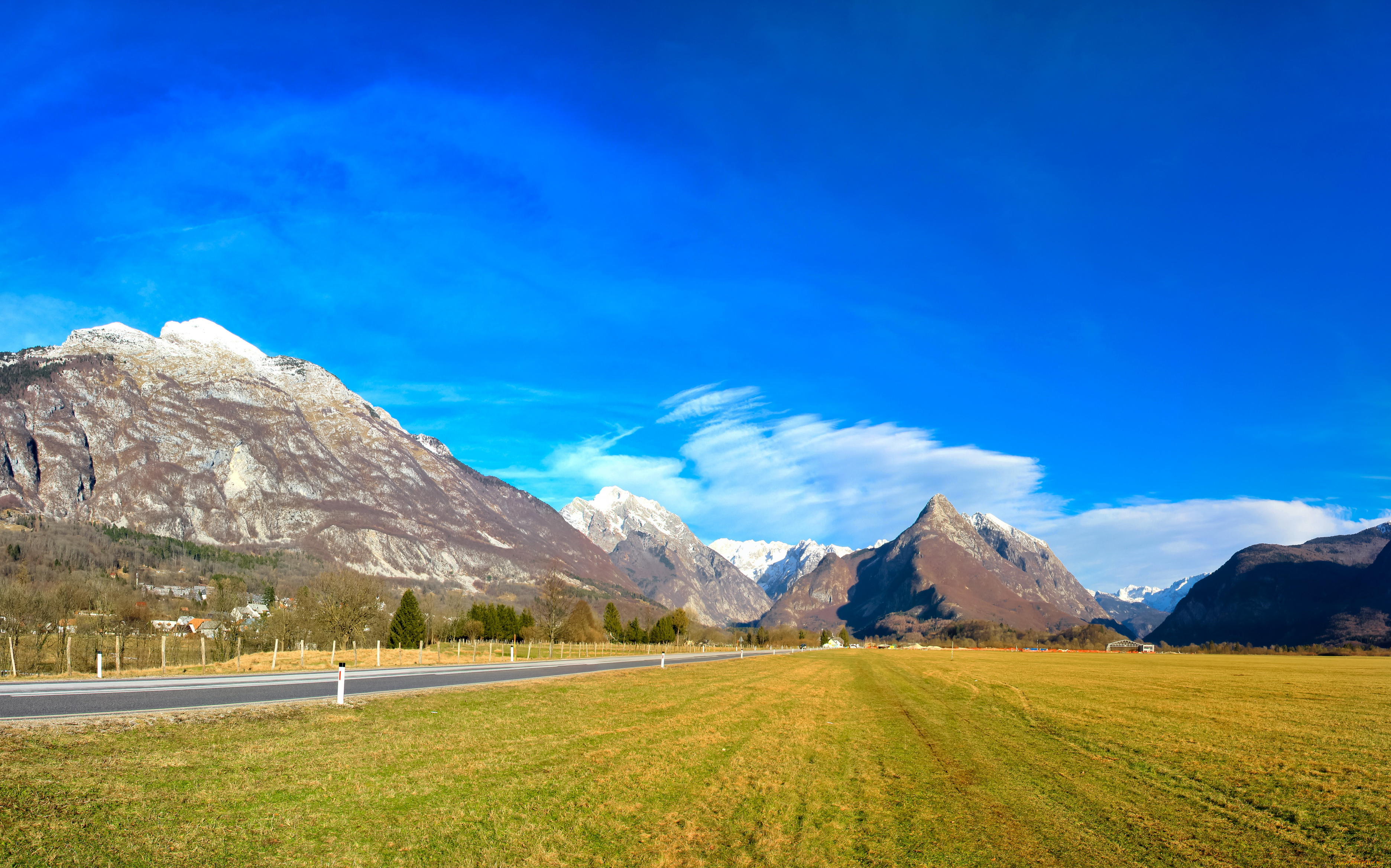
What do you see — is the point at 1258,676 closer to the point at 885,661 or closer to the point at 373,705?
the point at 885,661

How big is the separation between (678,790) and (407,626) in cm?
7894

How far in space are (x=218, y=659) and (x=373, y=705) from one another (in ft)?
201

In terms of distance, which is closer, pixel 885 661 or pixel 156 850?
pixel 156 850

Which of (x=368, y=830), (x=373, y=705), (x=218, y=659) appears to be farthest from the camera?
(x=218, y=659)

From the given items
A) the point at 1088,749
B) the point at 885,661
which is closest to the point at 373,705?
the point at 1088,749

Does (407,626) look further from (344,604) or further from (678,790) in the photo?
(678,790)

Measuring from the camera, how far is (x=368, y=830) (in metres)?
9.57

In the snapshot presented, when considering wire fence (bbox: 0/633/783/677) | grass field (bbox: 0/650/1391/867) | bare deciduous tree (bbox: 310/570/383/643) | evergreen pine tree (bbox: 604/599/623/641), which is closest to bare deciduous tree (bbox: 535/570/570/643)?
evergreen pine tree (bbox: 604/599/623/641)

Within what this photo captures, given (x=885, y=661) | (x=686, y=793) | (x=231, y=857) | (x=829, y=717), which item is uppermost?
(x=231, y=857)

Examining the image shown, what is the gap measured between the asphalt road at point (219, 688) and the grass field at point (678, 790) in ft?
11.2

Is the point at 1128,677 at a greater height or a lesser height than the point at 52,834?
lesser

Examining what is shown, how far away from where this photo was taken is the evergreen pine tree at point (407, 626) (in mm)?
83062

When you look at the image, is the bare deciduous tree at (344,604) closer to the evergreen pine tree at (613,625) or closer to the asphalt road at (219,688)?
the asphalt road at (219,688)

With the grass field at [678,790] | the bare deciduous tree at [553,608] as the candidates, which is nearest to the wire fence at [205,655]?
the bare deciduous tree at [553,608]
